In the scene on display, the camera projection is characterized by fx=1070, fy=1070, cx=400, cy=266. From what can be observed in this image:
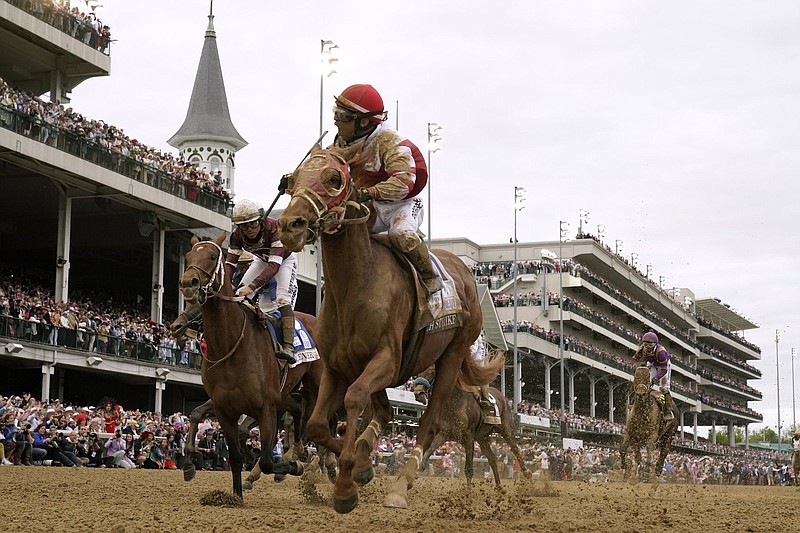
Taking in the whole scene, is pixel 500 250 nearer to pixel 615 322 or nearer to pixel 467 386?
pixel 615 322

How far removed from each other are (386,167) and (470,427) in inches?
359

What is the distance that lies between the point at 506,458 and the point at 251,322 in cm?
1738

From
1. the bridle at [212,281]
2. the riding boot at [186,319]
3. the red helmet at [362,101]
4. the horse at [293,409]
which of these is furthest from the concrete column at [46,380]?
the red helmet at [362,101]

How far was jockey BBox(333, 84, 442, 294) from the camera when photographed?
28.0ft

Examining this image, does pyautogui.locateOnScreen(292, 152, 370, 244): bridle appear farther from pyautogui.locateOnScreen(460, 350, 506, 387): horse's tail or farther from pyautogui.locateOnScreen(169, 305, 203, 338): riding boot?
pyautogui.locateOnScreen(169, 305, 203, 338): riding boot

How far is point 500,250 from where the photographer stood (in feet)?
288

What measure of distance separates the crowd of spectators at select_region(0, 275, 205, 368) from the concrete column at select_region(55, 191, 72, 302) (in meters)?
0.38

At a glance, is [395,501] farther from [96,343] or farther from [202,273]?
[96,343]

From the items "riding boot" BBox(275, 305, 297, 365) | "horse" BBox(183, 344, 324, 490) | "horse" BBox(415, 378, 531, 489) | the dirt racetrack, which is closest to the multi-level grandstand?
"horse" BBox(415, 378, 531, 489)

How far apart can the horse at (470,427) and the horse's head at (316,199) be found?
8323 millimetres

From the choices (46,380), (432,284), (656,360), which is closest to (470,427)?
(656,360)

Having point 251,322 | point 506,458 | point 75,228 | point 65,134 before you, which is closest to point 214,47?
point 75,228

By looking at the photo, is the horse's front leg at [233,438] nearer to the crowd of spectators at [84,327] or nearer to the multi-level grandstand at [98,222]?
the crowd of spectators at [84,327]

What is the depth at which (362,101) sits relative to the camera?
8586mm
